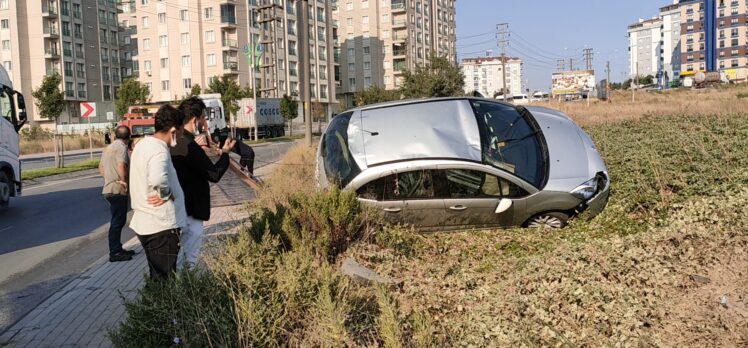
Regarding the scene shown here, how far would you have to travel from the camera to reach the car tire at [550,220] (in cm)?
785

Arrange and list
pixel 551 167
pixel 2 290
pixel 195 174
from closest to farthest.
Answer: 1. pixel 195 174
2. pixel 2 290
3. pixel 551 167

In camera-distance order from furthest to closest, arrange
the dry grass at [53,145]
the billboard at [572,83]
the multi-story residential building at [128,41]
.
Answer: the billboard at [572,83], the multi-story residential building at [128,41], the dry grass at [53,145]

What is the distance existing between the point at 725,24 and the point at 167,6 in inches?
4233

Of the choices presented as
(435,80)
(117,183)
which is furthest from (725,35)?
(117,183)

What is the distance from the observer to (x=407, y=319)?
4281mm

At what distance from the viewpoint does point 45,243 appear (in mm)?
10344

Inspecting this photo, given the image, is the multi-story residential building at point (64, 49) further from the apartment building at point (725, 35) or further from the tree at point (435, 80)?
the apartment building at point (725, 35)

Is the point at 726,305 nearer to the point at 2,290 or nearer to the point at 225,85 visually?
the point at 2,290

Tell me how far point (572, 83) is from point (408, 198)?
94195mm

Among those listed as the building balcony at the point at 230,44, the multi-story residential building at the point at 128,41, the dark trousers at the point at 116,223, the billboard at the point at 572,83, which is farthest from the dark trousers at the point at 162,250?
the billboard at the point at 572,83

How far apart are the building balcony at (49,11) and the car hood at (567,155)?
247 ft

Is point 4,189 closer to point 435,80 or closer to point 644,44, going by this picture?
point 435,80

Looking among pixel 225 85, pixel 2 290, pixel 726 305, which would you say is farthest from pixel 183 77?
pixel 726 305

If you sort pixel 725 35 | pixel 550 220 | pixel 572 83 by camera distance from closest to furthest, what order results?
pixel 550 220 < pixel 572 83 < pixel 725 35
